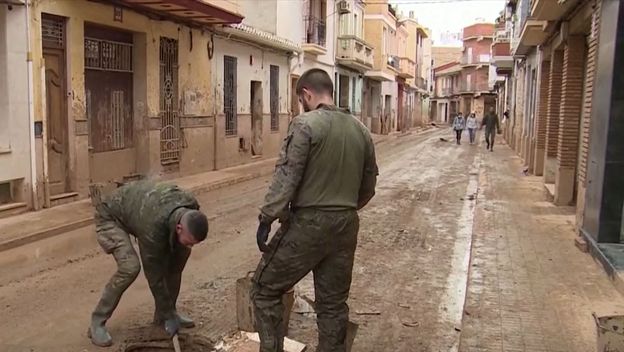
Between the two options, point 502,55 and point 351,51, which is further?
point 351,51

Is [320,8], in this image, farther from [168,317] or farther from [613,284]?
[168,317]

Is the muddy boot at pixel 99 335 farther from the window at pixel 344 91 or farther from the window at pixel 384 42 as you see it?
the window at pixel 384 42

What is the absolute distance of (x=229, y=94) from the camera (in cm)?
1738

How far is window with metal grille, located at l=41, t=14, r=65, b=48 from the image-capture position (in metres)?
10.3

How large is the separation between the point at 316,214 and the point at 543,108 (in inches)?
556

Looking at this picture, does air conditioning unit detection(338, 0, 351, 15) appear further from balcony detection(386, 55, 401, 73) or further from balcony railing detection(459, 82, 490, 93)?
balcony railing detection(459, 82, 490, 93)

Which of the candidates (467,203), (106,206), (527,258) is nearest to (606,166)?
(527,258)

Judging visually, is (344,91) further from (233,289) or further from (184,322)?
(184,322)

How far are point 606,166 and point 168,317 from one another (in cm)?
547

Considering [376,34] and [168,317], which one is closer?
[168,317]

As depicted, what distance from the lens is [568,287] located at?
638 cm

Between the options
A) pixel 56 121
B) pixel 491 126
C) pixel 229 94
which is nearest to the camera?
pixel 56 121

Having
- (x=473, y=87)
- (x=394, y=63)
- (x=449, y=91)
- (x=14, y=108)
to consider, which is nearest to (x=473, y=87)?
(x=473, y=87)

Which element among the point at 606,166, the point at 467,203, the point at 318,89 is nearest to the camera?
the point at 318,89
